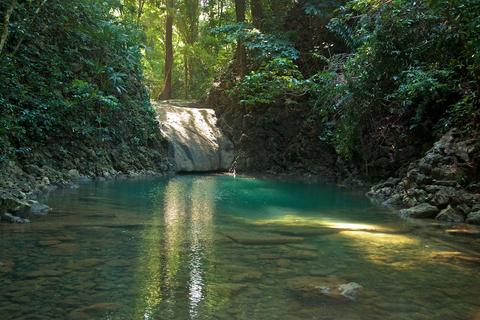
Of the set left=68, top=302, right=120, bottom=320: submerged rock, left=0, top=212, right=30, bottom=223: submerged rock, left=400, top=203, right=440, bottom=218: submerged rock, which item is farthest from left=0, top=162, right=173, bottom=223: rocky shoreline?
left=400, top=203, right=440, bottom=218: submerged rock

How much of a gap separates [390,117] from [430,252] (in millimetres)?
7146

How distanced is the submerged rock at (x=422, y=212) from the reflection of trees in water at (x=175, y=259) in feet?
10.6

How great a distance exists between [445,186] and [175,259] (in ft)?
18.0

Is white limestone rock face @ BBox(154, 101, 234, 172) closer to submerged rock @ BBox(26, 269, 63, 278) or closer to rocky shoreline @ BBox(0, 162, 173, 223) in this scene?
rocky shoreline @ BBox(0, 162, 173, 223)

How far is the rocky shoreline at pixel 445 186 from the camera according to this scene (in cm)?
745

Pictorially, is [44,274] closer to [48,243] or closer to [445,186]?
[48,243]

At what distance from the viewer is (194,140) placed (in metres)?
16.2

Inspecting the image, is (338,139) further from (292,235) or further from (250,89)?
(292,235)

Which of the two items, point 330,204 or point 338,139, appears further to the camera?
point 338,139

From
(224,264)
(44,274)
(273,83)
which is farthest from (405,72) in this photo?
(44,274)

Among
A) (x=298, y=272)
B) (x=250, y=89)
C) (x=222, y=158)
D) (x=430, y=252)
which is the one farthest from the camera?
(x=222, y=158)

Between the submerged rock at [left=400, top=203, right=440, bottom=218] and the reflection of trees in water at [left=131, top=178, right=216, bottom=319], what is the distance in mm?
3242

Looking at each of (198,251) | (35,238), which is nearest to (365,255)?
(198,251)

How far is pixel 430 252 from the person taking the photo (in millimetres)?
5188
